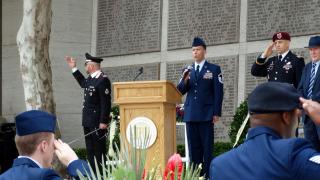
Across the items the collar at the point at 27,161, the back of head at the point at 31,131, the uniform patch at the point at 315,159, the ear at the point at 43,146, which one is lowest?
the collar at the point at 27,161

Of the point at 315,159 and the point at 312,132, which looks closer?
the point at 315,159

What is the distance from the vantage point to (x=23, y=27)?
34.4 ft

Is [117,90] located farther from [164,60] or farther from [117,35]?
[117,35]

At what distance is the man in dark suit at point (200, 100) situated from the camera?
8.63m

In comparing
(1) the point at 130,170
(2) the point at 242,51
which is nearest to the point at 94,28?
(2) the point at 242,51

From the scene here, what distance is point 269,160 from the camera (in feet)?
8.48

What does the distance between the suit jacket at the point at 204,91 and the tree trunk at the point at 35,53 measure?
8.84ft

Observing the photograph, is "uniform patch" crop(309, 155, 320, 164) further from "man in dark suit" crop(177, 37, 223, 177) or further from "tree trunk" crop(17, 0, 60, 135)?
"tree trunk" crop(17, 0, 60, 135)

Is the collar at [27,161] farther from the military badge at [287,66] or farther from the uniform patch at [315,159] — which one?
the military badge at [287,66]

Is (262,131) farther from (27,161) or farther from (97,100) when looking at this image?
(97,100)

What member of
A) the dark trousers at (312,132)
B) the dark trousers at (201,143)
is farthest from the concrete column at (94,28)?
the dark trousers at (312,132)

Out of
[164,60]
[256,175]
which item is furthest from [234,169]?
[164,60]

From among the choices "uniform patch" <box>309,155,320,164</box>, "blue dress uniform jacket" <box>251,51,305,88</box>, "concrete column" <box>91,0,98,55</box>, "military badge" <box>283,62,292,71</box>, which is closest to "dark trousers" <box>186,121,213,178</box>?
"blue dress uniform jacket" <box>251,51,305,88</box>

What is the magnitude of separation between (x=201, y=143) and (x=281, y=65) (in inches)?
55.4
